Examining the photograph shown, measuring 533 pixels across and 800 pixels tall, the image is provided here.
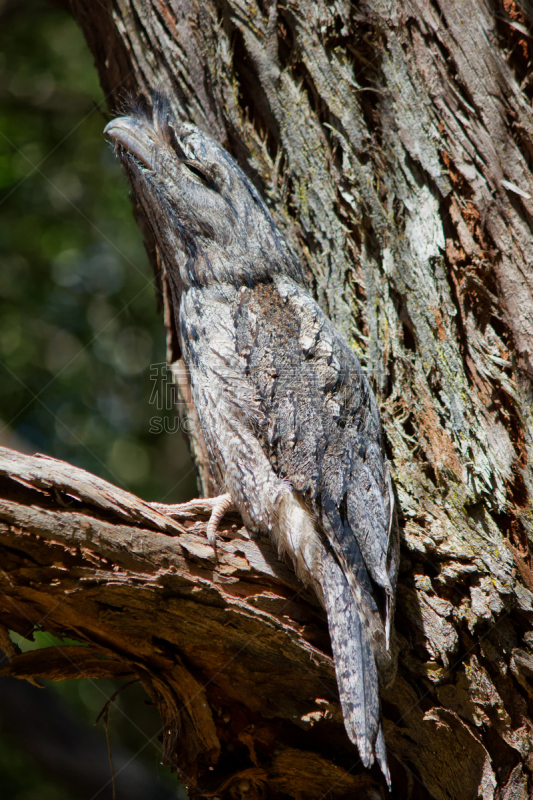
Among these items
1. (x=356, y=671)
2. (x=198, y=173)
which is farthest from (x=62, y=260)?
(x=356, y=671)

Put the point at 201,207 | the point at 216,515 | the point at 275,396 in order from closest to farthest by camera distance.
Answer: the point at 216,515 → the point at 275,396 → the point at 201,207

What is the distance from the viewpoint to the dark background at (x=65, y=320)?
19.6 ft

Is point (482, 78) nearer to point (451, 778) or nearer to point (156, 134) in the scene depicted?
point (156, 134)

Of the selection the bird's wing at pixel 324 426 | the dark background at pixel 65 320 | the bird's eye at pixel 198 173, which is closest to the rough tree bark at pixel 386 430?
the bird's wing at pixel 324 426

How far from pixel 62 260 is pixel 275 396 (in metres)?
5.46

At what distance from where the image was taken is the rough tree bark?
209 cm

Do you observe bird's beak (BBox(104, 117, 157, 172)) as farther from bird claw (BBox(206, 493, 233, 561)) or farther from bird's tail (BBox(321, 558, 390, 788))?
bird's tail (BBox(321, 558, 390, 788))

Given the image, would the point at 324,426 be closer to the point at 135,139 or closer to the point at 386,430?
the point at 386,430

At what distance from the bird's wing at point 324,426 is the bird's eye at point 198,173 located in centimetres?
83

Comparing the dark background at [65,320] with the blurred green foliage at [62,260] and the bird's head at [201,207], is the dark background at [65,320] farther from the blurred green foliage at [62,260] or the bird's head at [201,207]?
the bird's head at [201,207]

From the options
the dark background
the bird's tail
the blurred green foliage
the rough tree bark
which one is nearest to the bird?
the bird's tail

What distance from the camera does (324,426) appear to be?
246 cm

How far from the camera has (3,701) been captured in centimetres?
582

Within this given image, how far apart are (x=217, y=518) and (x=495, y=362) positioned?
140 centimetres
